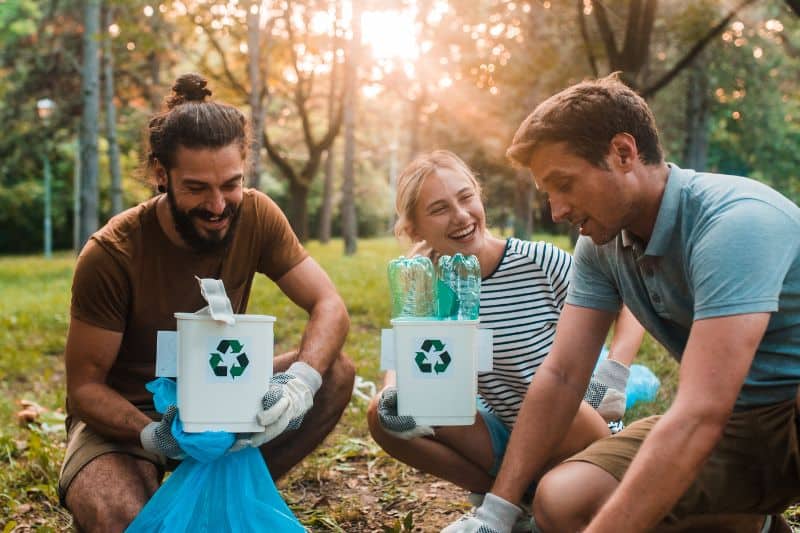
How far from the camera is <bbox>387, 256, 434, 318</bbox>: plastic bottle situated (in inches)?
104

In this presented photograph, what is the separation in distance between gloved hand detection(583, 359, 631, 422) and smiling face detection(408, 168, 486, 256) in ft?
1.95

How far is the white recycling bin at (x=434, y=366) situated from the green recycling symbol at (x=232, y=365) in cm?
42

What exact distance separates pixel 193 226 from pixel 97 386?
60 cm

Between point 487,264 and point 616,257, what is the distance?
26.6 inches

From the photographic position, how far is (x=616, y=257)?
7.51ft

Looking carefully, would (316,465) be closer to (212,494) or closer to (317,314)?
(317,314)

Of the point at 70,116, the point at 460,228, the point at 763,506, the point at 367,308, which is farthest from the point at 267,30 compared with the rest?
the point at 763,506

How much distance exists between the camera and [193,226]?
2.78m

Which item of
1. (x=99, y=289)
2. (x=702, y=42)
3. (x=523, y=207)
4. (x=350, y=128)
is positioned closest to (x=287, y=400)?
(x=99, y=289)

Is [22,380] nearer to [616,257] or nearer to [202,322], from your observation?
[202,322]

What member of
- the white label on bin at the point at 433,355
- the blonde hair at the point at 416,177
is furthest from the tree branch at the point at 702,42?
the white label on bin at the point at 433,355

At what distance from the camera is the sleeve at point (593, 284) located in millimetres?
2396

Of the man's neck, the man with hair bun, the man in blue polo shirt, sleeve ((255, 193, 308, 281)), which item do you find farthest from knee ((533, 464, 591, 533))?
sleeve ((255, 193, 308, 281))

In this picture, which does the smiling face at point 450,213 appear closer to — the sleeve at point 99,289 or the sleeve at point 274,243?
the sleeve at point 274,243
